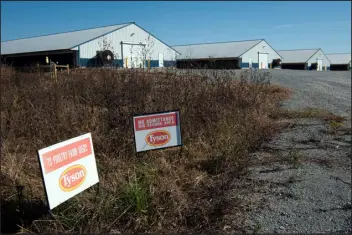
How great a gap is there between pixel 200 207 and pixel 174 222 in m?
0.36

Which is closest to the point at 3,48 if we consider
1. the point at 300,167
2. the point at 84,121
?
the point at 84,121

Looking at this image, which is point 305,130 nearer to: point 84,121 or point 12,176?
point 84,121

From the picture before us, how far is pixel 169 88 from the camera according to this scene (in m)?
6.39

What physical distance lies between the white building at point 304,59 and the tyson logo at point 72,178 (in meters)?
63.1

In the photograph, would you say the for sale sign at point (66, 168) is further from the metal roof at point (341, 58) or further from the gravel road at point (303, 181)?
the metal roof at point (341, 58)

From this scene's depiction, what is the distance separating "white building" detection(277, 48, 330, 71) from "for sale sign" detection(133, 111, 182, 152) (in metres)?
61.4

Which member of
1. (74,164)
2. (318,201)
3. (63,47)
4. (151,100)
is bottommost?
(318,201)

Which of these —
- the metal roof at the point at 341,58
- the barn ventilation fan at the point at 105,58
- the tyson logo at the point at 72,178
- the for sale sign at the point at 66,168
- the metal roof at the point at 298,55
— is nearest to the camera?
the for sale sign at the point at 66,168

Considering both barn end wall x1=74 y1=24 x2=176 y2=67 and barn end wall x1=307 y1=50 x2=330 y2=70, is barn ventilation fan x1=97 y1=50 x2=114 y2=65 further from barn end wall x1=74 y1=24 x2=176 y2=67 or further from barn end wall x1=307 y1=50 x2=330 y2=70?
barn end wall x1=307 y1=50 x2=330 y2=70

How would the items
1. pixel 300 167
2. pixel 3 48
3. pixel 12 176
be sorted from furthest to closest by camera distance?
pixel 3 48, pixel 300 167, pixel 12 176

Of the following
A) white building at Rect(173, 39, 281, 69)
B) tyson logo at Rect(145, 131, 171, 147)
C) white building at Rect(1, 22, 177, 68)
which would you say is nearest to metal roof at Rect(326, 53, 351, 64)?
white building at Rect(173, 39, 281, 69)

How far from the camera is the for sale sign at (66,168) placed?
2.72 meters

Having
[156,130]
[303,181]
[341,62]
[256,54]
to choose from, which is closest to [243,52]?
[256,54]

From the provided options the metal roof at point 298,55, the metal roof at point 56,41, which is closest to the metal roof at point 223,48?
the metal roof at point 56,41
